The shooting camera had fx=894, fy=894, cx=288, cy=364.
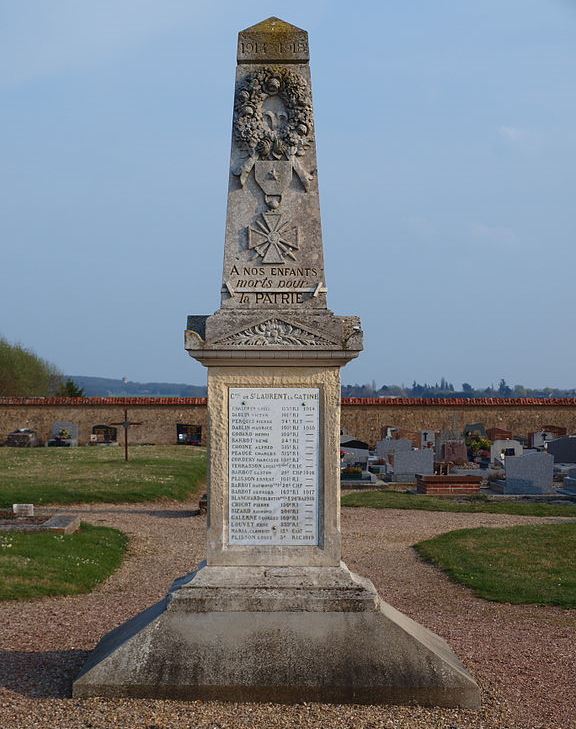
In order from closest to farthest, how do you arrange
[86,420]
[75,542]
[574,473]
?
[75,542] → [574,473] → [86,420]

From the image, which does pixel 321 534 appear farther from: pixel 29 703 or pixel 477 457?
pixel 477 457

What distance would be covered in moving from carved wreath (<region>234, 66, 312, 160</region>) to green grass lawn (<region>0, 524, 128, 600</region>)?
5.54 metres

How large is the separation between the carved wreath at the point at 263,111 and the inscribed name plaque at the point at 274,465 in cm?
183

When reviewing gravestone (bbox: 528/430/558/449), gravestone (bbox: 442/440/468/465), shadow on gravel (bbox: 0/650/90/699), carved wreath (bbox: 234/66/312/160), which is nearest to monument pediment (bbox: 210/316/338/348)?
carved wreath (bbox: 234/66/312/160)

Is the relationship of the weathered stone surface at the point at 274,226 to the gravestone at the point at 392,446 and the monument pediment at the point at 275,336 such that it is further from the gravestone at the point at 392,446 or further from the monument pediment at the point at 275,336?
the gravestone at the point at 392,446

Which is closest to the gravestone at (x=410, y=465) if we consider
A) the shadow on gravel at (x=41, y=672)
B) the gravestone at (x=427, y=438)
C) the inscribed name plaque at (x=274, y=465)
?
the gravestone at (x=427, y=438)

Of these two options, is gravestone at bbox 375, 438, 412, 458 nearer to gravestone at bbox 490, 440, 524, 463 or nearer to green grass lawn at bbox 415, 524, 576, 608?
gravestone at bbox 490, 440, 524, 463

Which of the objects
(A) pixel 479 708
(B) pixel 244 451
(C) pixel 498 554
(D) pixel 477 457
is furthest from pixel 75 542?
(D) pixel 477 457

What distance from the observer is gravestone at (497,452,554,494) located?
21672mm

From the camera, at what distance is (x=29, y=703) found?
18.5ft

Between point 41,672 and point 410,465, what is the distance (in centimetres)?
1872

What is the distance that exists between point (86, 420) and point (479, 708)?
3325cm

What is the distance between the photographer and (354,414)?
121 ft

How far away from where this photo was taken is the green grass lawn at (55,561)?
9758mm
